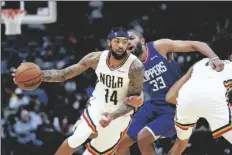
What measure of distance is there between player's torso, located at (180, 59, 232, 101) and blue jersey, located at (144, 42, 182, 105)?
0.84 metres

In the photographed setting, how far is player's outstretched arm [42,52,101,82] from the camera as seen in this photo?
6.86m

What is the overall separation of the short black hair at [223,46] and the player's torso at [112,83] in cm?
103

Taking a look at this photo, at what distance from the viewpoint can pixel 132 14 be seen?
11.3 m

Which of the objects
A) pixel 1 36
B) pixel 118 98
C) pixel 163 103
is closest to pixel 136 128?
pixel 163 103

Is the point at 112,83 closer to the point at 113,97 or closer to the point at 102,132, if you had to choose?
the point at 113,97

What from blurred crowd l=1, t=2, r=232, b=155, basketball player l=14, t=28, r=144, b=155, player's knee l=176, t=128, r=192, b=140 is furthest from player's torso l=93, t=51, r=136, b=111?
blurred crowd l=1, t=2, r=232, b=155

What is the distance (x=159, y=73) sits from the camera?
294 inches

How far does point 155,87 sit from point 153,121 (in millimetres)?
381

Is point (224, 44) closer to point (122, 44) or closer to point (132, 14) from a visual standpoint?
point (122, 44)

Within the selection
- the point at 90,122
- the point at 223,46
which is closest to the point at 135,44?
the point at 223,46

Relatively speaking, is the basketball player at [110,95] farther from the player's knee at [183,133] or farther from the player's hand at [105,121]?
the player's knee at [183,133]

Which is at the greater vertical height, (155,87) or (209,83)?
(209,83)

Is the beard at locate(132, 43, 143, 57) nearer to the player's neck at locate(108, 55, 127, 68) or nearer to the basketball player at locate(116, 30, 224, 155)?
the basketball player at locate(116, 30, 224, 155)

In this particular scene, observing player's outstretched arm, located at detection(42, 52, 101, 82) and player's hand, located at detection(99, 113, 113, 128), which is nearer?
player's hand, located at detection(99, 113, 113, 128)
